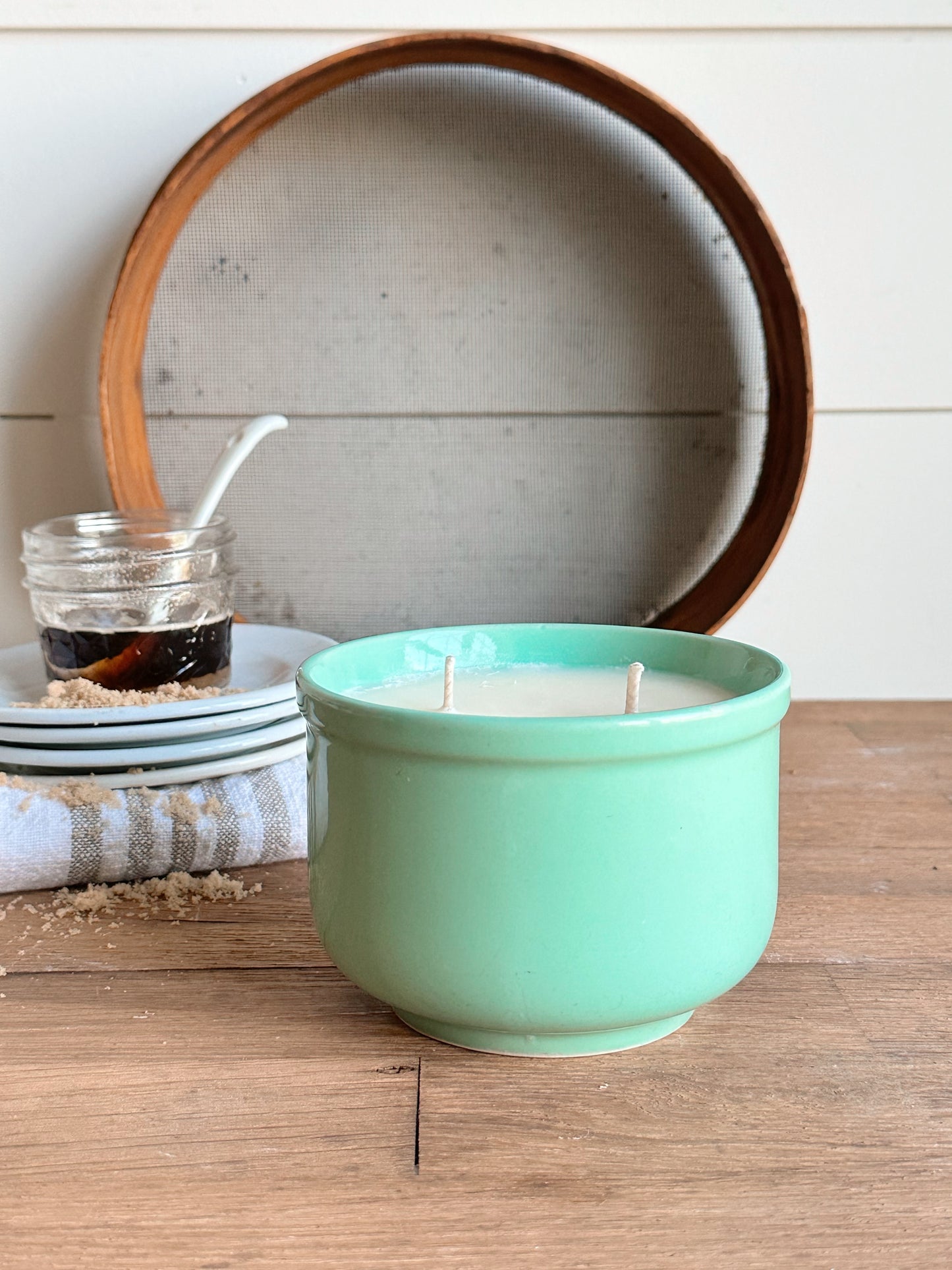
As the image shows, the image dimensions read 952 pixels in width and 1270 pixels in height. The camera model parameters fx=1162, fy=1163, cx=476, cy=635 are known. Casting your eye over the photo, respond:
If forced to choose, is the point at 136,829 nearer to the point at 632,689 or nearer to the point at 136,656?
the point at 136,656

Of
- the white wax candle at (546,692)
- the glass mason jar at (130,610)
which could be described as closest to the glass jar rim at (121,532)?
the glass mason jar at (130,610)

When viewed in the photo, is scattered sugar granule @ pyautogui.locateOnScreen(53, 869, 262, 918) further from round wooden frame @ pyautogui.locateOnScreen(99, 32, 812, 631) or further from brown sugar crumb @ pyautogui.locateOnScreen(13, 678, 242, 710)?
round wooden frame @ pyautogui.locateOnScreen(99, 32, 812, 631)

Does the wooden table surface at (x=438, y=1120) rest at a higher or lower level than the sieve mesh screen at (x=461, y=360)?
lower

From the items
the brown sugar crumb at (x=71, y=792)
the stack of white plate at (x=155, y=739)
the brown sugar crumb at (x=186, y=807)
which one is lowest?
the brown sugar crumb at (x=186, y=807)

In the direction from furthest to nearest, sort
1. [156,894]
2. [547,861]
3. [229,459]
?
[229,459]
[156,894]
[547,861]

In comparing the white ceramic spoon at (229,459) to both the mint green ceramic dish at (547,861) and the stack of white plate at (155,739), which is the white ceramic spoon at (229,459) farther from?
the mint green ceramic dish at (547,861)

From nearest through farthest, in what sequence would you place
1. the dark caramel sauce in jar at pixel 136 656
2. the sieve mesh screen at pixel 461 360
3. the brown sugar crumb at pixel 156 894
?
the brown sugar crumb at pixel 156 894 < the dark caramel sauce in jar at pixel 136 656 < the sieve mesh screen at pixel 461 360

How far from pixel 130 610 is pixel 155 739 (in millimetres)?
105

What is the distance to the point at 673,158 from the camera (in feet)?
2.22

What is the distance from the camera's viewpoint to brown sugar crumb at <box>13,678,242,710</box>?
50cm

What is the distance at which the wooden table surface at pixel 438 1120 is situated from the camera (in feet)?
0.85

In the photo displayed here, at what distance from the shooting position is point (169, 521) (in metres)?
0.64

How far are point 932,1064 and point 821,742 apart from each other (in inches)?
14.0

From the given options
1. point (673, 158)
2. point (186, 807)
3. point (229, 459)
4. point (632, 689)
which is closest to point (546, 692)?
point (632, 689)
